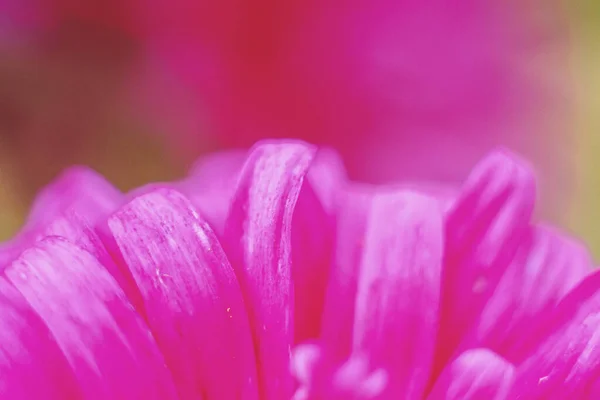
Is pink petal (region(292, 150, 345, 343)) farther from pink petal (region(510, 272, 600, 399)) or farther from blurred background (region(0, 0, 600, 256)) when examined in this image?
blurred background (region(0, 0, 600, 256))

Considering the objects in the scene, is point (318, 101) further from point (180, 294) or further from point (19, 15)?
Result: point (180, 294)

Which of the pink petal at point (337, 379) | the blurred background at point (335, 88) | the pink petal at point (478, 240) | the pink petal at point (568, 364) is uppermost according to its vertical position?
the blurred background at point (335, 88)

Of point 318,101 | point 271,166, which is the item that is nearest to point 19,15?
point 318,101

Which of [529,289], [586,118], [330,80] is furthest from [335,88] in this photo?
[529,289]

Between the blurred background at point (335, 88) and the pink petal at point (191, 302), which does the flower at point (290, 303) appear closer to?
the pink petal at point (191, 302)

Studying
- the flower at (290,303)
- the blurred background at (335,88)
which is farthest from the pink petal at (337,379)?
the blurred background at (335,88)

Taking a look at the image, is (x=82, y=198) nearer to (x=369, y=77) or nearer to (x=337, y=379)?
(x=337, y=379)
